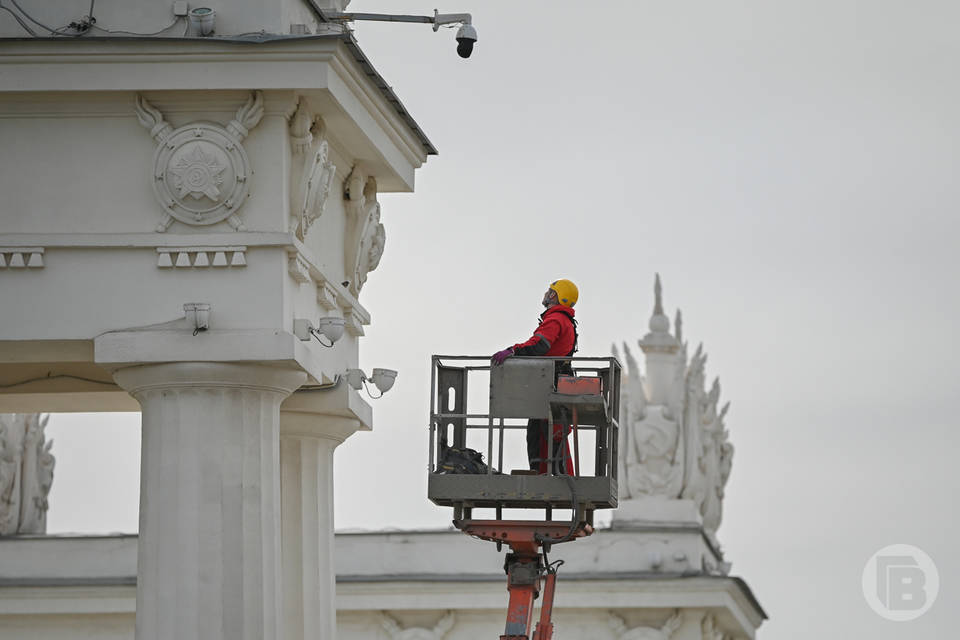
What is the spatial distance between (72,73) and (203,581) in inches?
234

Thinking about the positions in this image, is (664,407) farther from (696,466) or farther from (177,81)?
(177,81)

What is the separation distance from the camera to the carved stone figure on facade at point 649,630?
2034 inches

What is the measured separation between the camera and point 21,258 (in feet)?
96.9

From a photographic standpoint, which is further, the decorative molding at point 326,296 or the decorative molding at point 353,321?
the decorative molding at point 353,321

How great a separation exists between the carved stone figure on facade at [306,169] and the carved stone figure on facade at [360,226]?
8.12 feet

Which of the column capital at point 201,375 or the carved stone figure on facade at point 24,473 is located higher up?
the carved stone figure on facade at point 24,473

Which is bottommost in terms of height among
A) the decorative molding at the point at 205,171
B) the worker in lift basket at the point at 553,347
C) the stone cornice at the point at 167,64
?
the worker in lift basket at the point at 553,347

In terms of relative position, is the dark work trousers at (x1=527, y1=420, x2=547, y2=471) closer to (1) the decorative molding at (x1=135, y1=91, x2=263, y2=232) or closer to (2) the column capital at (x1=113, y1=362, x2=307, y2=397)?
(2) the column capital at (x1=113, y1=362, x2=307, y2=397)

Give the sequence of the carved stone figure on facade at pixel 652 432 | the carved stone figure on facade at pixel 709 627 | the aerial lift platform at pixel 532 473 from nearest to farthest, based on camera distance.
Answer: the aerial lift platform at pixel 532 473
the carved stone figure on facade at pixel 709 627
the carved stone figure on facade at pixel 652 432

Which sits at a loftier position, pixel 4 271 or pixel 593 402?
pixel 4 271

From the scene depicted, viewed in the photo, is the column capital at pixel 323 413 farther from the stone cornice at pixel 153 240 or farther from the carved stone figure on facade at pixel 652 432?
the carved stone figure on facade at pixel 652 432

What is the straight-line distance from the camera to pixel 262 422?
29516 millimetres

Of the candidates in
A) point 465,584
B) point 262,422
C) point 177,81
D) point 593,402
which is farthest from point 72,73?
point 465,584

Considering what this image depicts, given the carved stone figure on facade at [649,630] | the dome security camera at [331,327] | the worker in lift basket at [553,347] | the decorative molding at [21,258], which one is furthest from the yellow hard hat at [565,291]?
the carved stone figure on facade at [649,630]
